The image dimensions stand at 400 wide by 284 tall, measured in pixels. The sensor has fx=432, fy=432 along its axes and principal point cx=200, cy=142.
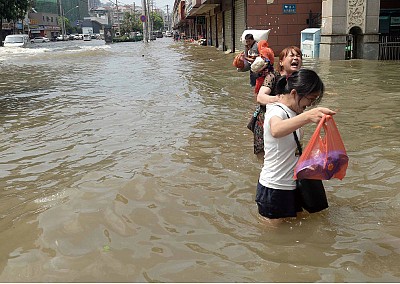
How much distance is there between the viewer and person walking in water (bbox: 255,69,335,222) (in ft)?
9.76

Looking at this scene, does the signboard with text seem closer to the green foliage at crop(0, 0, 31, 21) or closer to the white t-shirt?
the white t-shirt

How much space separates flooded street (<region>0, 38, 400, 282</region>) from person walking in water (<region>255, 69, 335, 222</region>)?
35 cm

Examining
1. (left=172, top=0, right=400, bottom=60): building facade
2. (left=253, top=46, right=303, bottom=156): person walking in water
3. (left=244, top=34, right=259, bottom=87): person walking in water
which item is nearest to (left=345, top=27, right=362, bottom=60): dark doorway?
(left=172, top=0, right=400, bottom=60): building facade

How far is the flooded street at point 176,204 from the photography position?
3172 millimetres

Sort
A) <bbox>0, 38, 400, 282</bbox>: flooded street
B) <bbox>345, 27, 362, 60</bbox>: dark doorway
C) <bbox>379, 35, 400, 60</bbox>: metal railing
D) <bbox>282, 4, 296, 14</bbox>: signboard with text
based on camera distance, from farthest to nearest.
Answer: <bbox>282, 4, 296, 14</bbox>: signboard with text < <bbox>345, 27, 362, 60</bbox>: dark doorway < <bbox>379, 35, 400, 60</bbox>: metal railing < <bbox>0, 38, 400, 282</bbox>: flooded street

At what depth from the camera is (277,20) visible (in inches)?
910

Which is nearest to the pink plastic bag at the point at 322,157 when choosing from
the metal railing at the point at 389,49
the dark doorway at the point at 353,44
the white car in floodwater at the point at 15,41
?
the dark doorway at the point at 353,44

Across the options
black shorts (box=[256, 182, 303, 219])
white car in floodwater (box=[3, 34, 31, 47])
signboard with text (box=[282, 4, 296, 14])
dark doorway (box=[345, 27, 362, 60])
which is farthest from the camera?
white car in floodwater (box=[3, 34, 31, 47])

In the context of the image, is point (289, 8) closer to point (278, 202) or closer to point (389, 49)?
point (389, 49)

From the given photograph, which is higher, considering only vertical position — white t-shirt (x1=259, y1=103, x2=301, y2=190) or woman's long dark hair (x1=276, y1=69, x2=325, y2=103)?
woman's long dark hair (x1=276, y1=69, x2=325, y2=103)

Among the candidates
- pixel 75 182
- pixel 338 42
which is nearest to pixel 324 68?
pixel 338 42

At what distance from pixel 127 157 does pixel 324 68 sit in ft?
37.2

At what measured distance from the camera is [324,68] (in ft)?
50.7

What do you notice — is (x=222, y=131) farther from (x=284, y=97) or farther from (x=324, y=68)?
(x=324, y=68)
